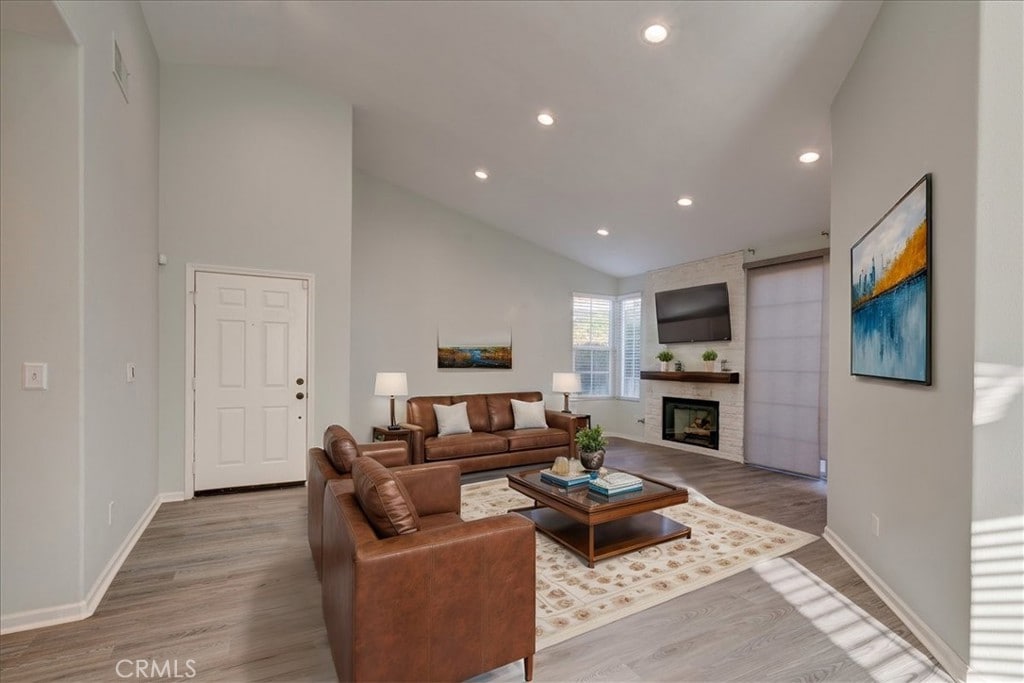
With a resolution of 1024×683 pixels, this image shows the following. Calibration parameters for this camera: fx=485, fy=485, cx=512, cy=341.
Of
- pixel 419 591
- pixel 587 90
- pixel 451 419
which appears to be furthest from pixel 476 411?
pixel 419 591

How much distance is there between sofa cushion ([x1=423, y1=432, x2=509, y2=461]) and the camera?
5.21 m

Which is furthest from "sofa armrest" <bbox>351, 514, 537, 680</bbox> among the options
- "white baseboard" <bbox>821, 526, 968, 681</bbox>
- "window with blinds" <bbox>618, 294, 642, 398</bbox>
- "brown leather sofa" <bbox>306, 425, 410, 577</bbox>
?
"window with blinds" <bbox>618, 294, 642, 398</bbox>

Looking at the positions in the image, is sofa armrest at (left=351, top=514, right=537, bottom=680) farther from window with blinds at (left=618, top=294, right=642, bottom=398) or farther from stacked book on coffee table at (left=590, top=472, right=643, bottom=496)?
window with blinds at (left=618, top=294, right=642, bottom=398)

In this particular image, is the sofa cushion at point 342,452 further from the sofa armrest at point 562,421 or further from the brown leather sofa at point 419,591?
the sofa armrest at point 562,421

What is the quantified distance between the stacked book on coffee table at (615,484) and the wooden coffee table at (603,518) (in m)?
0.03

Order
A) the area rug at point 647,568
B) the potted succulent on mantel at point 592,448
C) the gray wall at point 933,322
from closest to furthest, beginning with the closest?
the gray wall at point 933,322 → the area rug at point 647,568 → the potted succulent on mantel at point 592,448

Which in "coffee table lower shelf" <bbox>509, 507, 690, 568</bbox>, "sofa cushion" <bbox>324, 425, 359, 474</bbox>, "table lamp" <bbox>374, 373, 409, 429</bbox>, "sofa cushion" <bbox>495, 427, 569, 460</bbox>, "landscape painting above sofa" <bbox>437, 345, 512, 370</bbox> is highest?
"landscape painting above sofa" <bbox>437, 345, 512, 370</bbox>

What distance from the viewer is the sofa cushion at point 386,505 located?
182 centimetres

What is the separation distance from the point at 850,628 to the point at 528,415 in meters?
4.15

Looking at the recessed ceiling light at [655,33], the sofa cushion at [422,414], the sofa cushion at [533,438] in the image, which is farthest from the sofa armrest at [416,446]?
the recessed ceiling light at [655,33]

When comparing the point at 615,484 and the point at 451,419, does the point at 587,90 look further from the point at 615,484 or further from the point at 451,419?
the point at 451,419

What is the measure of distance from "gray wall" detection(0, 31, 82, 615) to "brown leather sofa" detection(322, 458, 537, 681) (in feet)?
4.64

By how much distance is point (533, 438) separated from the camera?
5.76 meters

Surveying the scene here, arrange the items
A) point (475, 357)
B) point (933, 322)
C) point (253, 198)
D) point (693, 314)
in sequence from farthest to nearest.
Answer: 1. point (475, 357)
2. point (693, 314)
3. point (253, 198)
4. point (933, 322)
